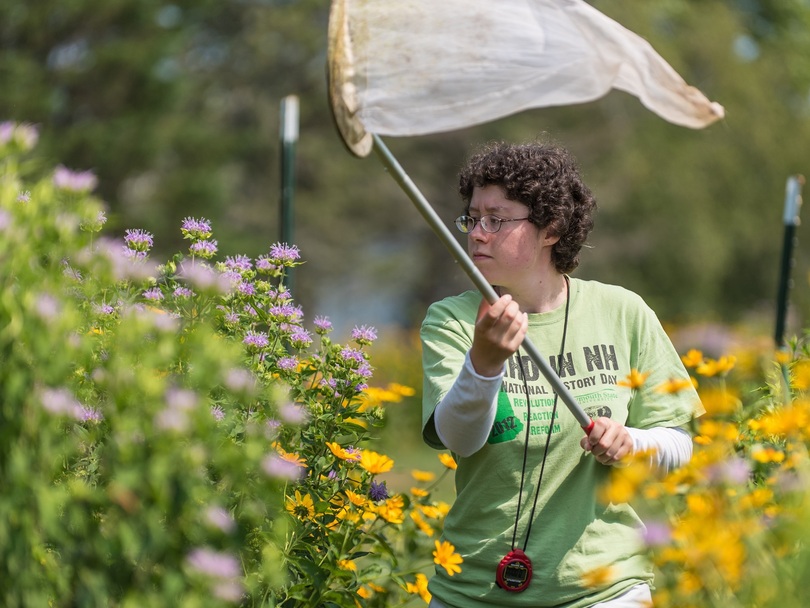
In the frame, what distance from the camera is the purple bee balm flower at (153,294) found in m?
2.63

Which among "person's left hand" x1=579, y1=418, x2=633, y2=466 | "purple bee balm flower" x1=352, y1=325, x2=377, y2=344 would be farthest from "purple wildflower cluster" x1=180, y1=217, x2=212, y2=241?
"person's left hand" x1=579, y1=418, x2=633, y2=466

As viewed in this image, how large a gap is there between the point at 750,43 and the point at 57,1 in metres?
21.5

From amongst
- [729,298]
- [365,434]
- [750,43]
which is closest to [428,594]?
[365,434]

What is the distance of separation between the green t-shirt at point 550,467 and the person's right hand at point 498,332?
0.28m

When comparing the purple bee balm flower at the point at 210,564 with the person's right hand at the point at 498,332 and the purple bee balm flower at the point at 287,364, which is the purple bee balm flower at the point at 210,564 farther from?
the purple bee balm flower at the point at 287,364

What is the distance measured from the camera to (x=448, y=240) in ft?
7.63

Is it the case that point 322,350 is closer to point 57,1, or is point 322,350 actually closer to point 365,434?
point 365,434

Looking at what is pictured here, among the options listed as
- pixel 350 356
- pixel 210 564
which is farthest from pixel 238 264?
pixel 210 564

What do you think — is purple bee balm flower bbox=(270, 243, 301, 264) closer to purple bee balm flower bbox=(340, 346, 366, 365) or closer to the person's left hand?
purple bee balm flower bbox=(340, 346, 366, 365)

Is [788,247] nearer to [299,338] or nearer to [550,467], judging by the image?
[550,467]

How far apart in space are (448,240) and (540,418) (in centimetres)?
60

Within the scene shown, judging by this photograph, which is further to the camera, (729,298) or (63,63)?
(729,298)

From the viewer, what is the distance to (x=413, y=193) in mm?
2301

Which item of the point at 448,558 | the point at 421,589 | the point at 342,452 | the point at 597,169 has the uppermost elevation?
the point at 342,452
